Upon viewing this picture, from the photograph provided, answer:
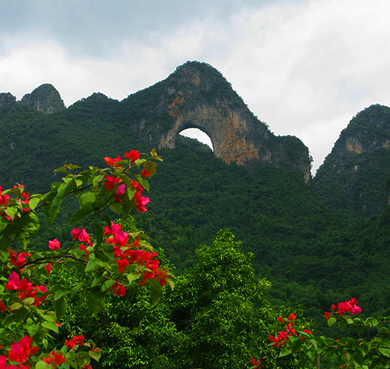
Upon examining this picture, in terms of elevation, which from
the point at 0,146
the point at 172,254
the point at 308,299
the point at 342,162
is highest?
the point at 342,162

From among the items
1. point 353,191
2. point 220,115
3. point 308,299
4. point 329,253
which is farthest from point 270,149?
point 308,299

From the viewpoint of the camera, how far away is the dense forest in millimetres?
33625

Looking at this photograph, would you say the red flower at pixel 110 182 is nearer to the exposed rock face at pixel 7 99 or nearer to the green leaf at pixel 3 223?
the green leaf at pixel 3 223

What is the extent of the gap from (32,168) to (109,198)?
6223 centimetres

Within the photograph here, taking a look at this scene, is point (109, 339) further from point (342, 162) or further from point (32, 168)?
point (342, 162)

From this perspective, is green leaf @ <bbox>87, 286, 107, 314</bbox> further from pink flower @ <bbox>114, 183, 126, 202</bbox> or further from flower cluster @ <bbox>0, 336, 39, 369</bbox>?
pink flower @ <bbox>114, 183, 126, 202</bbox>

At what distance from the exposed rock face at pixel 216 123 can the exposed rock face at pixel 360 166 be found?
8.99 meters

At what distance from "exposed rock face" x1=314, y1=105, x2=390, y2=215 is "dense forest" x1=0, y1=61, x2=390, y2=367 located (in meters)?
0.22

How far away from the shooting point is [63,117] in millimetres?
70688

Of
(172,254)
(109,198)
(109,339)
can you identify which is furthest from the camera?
(172,254)

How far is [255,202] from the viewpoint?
57.5 metres

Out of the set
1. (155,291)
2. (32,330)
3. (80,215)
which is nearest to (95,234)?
(80,215)

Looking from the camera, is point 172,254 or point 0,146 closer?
point 172,254

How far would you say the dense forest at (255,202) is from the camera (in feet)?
110
